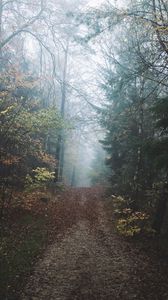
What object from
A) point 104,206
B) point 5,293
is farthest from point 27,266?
point 104,206

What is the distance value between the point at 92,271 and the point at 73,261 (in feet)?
3.49

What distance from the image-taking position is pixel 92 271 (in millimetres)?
10016

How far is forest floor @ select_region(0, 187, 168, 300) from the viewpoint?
27.9 ft

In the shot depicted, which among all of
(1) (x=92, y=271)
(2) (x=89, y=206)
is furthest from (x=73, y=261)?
(2) (x=89, y=206)

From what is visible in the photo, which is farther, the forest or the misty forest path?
the forest

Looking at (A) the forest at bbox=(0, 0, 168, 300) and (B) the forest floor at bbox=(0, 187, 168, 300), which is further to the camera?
(A) the forest at bbox=(0, 0, 168, 300)

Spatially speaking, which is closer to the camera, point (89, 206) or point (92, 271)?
point (92, 271)

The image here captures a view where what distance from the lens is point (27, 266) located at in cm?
976

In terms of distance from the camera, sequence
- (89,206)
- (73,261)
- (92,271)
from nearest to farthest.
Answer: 1. (92,271)
2. (73,261)
3. (89,206)

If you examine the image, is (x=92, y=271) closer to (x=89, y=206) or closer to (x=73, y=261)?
(x=73, y=261)

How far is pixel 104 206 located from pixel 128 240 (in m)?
7.57

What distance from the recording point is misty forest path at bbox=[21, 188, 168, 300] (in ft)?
27.7

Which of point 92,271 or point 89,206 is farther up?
point 89,206

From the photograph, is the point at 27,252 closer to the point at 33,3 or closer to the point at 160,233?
the point at 160,233
